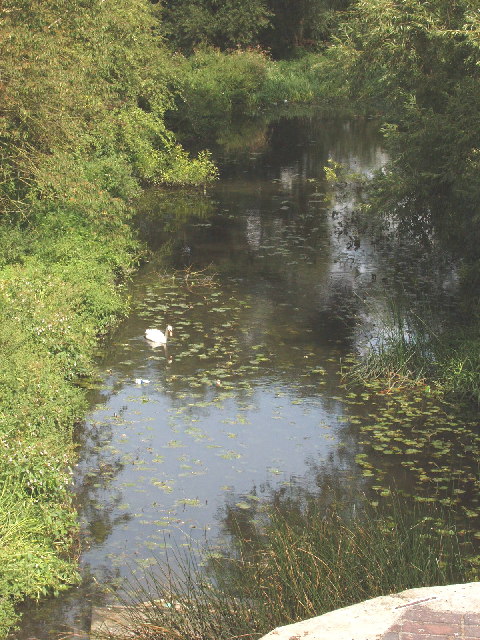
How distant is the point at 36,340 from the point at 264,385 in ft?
10.7

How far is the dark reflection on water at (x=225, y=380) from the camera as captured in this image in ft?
29.5

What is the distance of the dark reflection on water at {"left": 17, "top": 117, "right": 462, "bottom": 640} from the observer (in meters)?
8.98

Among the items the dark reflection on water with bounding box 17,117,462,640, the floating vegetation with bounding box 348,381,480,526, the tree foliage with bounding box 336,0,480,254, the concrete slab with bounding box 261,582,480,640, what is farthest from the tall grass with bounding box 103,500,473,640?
the tree foliage with bounding box 336,0,480,254

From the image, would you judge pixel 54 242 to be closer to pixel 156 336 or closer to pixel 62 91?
pixel 62 91

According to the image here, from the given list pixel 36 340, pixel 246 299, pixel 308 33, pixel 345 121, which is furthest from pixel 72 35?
pixel 308 33

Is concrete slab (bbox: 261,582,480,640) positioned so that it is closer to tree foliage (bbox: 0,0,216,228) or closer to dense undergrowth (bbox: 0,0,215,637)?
dense undergrowth (bbox: 0,0,215,637)

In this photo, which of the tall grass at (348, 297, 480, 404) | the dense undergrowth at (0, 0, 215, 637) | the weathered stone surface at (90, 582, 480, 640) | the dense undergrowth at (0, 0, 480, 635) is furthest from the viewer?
the tall grass at (348, 297, 480, 404)

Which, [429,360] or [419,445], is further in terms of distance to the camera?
[429,360]

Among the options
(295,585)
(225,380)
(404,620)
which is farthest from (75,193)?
(404,620)

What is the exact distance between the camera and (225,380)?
12.4 metres

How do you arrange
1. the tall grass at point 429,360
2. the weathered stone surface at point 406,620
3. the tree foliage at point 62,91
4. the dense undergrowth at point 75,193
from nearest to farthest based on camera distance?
the weathered stone surface at point 406,620 < the dense undergrowth at point 75,193 < the tall grass at point 429,360 < the tree foliage at point 62,91

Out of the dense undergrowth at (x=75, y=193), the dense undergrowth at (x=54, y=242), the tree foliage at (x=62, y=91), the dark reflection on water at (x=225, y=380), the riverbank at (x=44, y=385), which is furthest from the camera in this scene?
the tree foliage at (x=62, y=91)

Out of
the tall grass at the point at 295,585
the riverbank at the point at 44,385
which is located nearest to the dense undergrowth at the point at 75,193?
the riverbank at the point at 44,385

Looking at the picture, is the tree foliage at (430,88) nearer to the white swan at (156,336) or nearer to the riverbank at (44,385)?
the white swan at (156,336)
